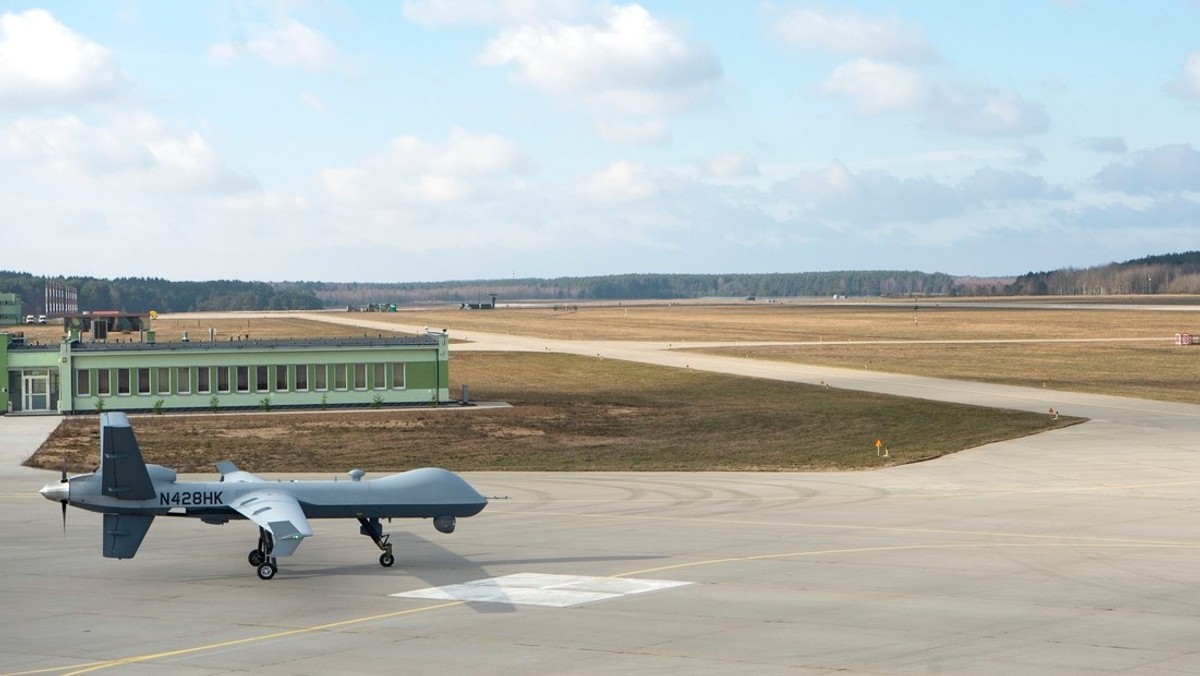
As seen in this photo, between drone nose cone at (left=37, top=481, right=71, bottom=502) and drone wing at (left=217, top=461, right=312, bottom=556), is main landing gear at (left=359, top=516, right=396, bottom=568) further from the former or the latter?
drone nose cone at (left=37, top=481, right=71, bottom=502)

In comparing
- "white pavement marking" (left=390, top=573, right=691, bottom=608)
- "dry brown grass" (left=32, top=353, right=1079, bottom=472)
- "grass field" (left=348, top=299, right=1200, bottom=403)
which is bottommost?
"dry brown grass" (left=32, top=353, right=1079, bottom=472)

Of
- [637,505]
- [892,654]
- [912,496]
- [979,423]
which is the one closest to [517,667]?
[892,654]

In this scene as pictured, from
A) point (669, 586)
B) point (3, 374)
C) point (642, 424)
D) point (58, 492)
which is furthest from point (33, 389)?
point (669, 586)

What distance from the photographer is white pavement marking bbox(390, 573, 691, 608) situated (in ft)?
114

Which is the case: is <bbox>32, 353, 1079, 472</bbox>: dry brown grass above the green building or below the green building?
below

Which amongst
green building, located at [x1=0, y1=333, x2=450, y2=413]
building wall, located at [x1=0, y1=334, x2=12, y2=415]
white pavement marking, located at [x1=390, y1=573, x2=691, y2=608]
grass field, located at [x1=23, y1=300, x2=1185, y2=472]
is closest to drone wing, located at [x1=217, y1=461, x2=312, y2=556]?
white pavement marking, located at [x1=390, y1=573, x2=691, y2=608]

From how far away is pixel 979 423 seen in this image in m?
A: 80.7

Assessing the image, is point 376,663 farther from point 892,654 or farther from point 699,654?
point 892,654

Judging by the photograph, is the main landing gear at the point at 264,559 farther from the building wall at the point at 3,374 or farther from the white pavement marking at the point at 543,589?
the building wall at the point at 3,374

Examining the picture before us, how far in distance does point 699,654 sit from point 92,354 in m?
72.0

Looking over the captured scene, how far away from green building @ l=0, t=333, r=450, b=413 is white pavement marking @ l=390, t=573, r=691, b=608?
58.5 metres

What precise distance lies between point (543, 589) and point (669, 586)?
3.29 meters

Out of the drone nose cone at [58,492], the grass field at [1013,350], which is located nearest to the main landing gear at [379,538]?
the drone nose cone at [58,492]

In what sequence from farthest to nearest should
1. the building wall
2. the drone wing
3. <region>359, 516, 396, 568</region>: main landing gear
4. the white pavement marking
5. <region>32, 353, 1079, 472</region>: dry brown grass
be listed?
the building wall → <region>32, 353, 1079, 472</region>: dry brown grass → <region>359, 516, 396, 568</region>: main landing gear → the white pavement marking → the drone wing
